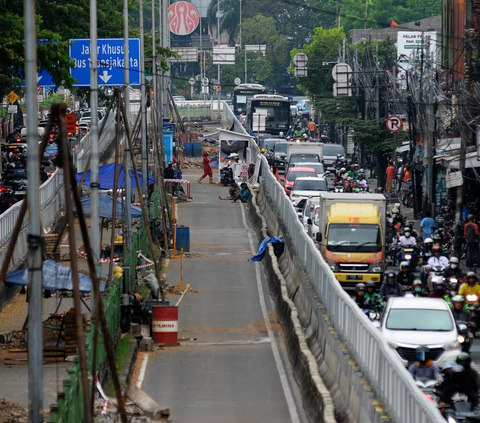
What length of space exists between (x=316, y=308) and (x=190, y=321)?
5711 mm

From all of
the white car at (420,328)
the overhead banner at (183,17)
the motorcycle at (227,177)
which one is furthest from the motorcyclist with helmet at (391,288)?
the overhead banner at (183,17)

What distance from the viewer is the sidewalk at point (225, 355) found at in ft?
59.5

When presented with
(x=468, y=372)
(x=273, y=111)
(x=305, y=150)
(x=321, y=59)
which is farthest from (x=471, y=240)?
(x=321, y=59)


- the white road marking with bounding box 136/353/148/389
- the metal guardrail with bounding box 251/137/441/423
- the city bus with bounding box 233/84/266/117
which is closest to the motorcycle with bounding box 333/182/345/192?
the metal guardrail with bounding box 251/137/441/423

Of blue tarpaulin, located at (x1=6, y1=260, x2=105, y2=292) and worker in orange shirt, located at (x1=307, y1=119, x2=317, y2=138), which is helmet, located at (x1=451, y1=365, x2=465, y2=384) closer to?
blue tarpaulin, located at (x1=6, y1=260, x2=105, y2=292)

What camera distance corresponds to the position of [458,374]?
14.0 meters

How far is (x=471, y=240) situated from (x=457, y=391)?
17360mm

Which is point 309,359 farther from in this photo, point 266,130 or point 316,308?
point 266,130

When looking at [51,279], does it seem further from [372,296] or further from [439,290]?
[439,290]

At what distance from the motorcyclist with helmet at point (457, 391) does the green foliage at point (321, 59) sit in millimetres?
67074

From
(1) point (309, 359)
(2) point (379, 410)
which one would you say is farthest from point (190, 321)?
(2) point (379, 410)

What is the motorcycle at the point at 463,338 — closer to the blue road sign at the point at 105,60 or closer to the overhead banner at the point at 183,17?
the blue road sign at the point at 105,60

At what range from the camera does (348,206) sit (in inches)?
1194

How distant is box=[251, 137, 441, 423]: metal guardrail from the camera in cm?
1121
